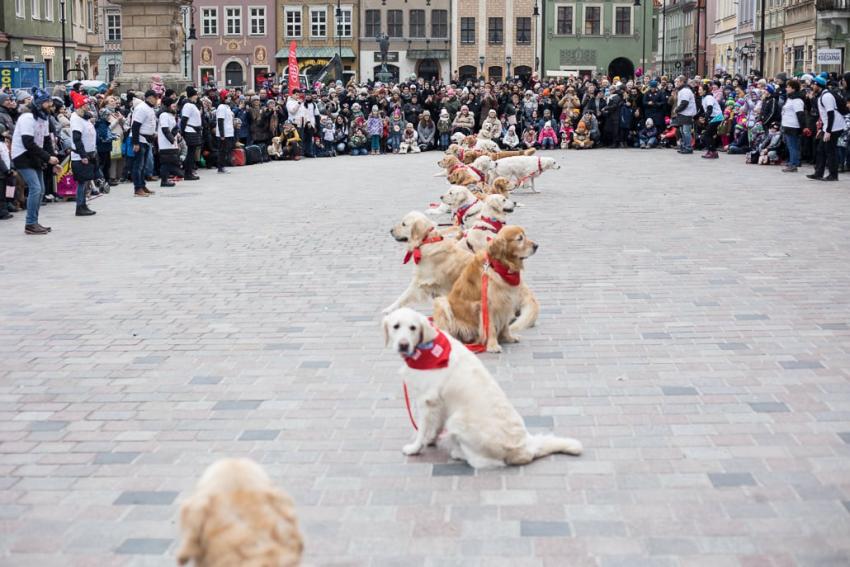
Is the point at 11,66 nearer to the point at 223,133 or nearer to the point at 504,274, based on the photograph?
the point at 223,133

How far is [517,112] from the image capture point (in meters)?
33.8

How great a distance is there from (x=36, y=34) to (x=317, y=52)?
73.9 ft

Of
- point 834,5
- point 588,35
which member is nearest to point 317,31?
point 588,35

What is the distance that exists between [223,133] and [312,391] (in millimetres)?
19736

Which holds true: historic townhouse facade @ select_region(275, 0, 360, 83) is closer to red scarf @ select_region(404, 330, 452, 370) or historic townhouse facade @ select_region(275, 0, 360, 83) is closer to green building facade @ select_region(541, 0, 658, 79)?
green building facade @ select_region(541, 0, 658, 79)

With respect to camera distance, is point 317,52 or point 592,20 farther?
point 592,20

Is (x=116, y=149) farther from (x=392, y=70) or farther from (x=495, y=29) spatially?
(x=495, y=29)

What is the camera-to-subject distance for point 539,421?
6.69m

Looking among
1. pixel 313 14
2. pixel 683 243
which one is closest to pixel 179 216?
pixel 683 243

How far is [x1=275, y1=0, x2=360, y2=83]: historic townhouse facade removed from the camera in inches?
3059

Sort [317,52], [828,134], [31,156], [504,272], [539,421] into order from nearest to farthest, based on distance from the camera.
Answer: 1. [539,421]
2. [504,272]
3. [31,156]
4. [828,134]
5. [317,52]

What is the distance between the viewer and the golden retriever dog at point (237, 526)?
10.6 ft

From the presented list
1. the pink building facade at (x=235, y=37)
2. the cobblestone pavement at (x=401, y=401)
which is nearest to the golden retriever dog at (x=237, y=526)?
the cobblestone pavement at (x=401, y=401)

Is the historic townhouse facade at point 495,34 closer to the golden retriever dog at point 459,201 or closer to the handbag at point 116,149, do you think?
the handbag at point 116,149
